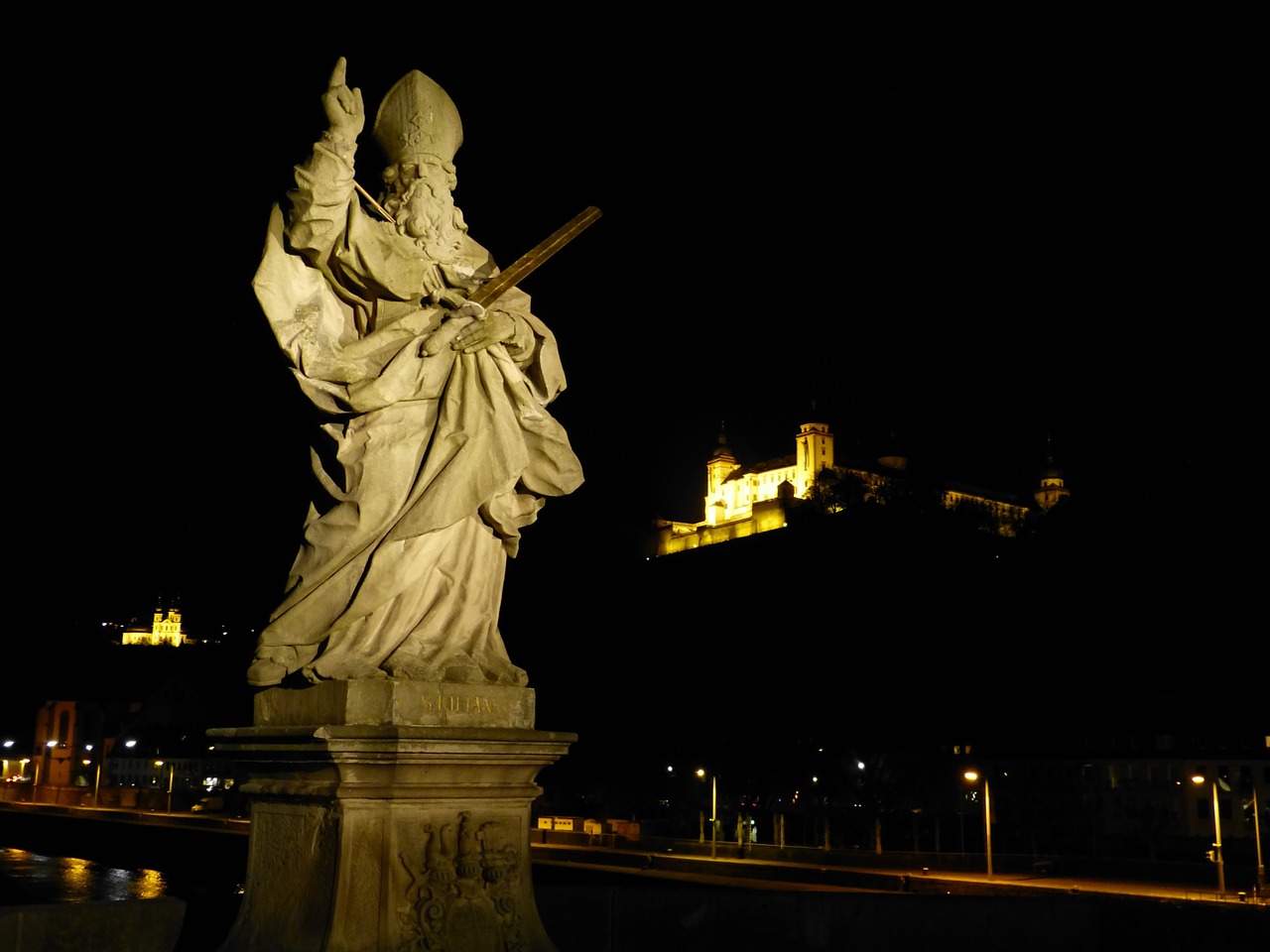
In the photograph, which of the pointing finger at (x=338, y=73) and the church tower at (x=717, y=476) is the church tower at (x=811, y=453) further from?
the pointing finger at (x=338, y=73)

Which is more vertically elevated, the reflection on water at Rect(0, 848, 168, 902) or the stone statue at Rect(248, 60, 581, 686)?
the stone statue at Rect(248, 60, 581, 686)

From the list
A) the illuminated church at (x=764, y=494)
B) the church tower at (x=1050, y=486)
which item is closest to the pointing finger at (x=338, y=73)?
the illuminated church at (x=764, y=494)

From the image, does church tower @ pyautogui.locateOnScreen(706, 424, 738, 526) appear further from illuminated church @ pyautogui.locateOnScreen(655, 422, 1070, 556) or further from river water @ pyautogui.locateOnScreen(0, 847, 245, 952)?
river water @ pyautogui.locateOnScreen(0, 847, 245, 952)

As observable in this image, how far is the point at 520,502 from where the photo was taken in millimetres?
6059

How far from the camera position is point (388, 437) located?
5520mm

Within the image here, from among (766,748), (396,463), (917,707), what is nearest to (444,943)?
(396,463)

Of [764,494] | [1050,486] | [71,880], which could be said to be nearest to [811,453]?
[764,494]

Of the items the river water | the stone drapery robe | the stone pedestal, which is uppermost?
the stone drapery robe

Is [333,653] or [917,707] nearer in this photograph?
[333,653]

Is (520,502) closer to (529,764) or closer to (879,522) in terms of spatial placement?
(529,764)

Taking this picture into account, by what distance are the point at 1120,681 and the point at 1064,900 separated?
57.6m

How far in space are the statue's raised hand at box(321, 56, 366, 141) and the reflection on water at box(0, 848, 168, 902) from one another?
336 cm

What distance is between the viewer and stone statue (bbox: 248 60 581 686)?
5.36 metres

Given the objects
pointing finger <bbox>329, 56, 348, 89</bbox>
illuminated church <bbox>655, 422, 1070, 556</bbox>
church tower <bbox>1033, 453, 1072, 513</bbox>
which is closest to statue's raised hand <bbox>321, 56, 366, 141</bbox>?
pointing finger <bbox>329, 56, 348, 89</bbox>
